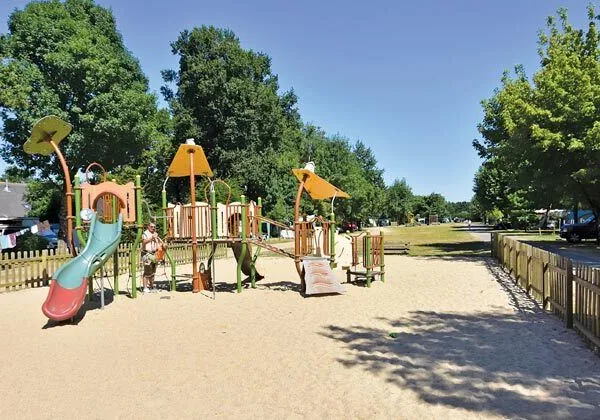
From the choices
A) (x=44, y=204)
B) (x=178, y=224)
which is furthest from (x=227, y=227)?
(x=44, y=204)

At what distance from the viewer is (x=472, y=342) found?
7.26 metres

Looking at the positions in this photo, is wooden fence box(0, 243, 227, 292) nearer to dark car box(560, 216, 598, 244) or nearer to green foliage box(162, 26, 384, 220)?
green foliage box(162, 26, 384, 220)

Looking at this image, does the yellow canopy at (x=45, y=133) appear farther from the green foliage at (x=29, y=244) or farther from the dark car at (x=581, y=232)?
the dark car at (x=581, y=232)

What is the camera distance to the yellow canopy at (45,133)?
451 inches

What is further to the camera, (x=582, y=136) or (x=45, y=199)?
(x=45, y=199)

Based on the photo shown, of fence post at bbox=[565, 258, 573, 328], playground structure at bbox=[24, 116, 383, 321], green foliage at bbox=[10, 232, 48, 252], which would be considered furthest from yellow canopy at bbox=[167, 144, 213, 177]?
green foliage at bbox=[10, 232, 48, 252]

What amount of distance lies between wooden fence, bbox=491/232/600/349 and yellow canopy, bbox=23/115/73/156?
438 inches

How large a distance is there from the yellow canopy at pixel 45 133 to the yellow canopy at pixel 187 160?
3.15m

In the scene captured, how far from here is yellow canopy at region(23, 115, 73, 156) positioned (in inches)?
451

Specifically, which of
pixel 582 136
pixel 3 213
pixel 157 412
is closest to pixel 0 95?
pixel 157 412

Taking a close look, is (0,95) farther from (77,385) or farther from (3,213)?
(3,213)

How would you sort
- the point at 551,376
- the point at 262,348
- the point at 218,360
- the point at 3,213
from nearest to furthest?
the point at 551,376 → the point at 218,360 → the point at 262,348 → the point at 3,213

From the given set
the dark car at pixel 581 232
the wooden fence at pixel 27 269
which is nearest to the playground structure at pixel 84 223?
the wooden fence at pixel 27 269

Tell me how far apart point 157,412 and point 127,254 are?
15206mm
